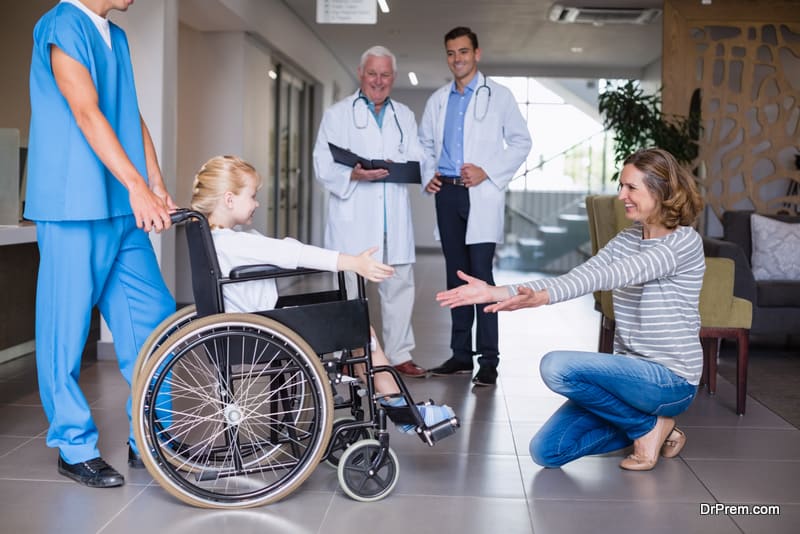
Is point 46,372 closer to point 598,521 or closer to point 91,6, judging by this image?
point 91,6

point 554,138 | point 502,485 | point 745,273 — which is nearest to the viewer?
point 502,485

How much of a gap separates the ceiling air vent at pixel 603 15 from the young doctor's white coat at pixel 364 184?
470 cm

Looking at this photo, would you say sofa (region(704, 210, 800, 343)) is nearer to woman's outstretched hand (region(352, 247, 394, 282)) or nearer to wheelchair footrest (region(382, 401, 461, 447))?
wheelchair footrest (region(382, 401, 461, 447))

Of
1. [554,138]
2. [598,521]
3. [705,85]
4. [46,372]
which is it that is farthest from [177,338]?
[554,138]

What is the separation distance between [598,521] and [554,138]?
11.9 meters

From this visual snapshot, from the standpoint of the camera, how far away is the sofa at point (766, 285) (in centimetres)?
490

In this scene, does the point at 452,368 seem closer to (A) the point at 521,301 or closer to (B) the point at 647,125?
(A) the point at 521,301

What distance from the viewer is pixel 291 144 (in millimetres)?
9859

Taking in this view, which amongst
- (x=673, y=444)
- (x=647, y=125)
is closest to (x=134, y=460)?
(x=673, y=444)

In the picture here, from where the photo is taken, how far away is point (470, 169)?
4.09 m

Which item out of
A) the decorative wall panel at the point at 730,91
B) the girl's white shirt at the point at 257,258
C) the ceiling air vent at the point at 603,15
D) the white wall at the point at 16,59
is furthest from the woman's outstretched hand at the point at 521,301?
the ceiling air vent at the point at 603,15

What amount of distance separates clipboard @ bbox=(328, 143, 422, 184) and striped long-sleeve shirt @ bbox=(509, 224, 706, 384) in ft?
4.70

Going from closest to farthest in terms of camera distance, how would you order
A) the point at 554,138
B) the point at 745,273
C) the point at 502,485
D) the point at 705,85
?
the point at 502,485, the point at 745,273, the point at 705,85, the point at 554,138

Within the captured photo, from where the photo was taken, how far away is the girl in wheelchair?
230cm
